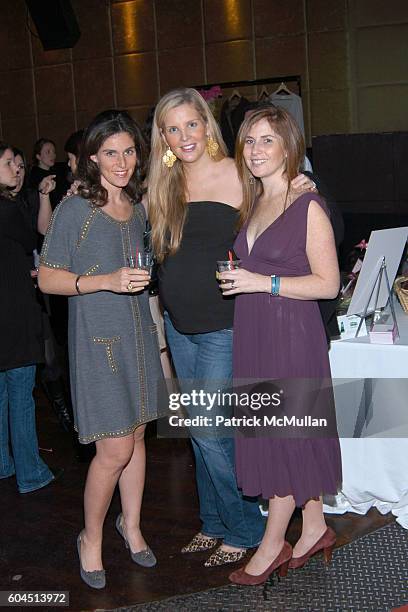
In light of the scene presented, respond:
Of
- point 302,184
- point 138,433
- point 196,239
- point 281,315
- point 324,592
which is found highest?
point 302,184

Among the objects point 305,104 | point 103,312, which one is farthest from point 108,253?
point 305,104

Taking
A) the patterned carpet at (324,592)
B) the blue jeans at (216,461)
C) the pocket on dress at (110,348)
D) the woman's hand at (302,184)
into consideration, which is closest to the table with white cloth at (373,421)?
the patterned carpet at (324,592)

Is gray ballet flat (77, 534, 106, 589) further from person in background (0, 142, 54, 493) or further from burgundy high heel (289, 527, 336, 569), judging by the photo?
person in background (0, 142, 54, 493)

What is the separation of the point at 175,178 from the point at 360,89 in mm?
5943

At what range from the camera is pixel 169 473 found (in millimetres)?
3719

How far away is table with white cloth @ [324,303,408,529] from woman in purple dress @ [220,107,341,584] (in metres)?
0.34

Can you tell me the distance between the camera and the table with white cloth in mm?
2836

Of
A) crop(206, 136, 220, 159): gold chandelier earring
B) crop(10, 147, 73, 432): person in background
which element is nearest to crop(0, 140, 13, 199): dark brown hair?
crop(10, 147, 73, 432): person in background

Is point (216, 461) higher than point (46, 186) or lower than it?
lower

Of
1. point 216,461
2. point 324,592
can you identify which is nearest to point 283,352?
point 216,461

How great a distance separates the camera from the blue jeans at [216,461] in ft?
8.45

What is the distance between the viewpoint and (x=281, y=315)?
7.95 feet

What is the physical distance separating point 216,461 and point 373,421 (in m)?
0.67

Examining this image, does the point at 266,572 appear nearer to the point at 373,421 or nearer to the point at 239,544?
the point at 239,544
